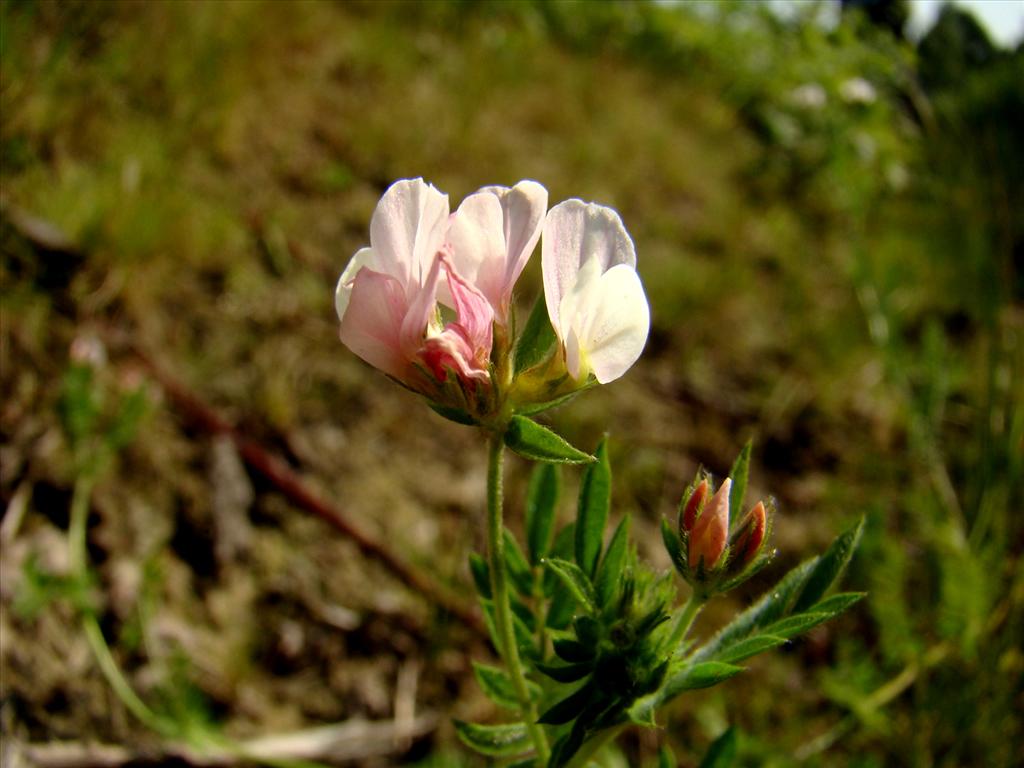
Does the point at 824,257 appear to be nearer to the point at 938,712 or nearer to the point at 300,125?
the point at 300,125

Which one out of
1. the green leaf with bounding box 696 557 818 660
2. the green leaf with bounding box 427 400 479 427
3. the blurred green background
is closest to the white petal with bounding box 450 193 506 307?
the green leaf with bounding box 427 400 479 427

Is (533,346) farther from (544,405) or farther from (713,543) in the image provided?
(713,543)

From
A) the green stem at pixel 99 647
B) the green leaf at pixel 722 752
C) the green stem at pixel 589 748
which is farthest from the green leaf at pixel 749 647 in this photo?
the green stem at pixel 99 647

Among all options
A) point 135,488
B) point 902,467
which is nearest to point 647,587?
point 135,488

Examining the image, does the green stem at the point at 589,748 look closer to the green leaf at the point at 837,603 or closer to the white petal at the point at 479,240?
the green leaf at the point at 837,603

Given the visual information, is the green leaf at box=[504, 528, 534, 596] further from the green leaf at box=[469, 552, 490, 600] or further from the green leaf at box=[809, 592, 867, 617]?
the green leaf at box=[809, 592, 867, 617]
